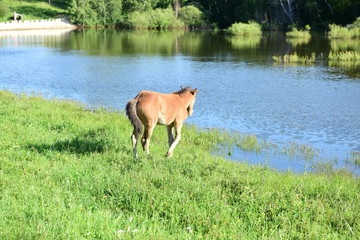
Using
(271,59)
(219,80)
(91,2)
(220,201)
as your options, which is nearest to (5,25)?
(91,2)

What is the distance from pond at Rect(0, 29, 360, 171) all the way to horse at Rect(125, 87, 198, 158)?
3.55 metres

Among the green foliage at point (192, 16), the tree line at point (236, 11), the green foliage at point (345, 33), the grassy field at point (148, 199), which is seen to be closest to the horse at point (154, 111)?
the grassy field at point (148, 199)

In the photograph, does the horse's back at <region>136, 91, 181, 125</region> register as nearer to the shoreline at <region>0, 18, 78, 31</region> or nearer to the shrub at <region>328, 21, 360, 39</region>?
the shrub at <region>328, 21, 360, 39</region>

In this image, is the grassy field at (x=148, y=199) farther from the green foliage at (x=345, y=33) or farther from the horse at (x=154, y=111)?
the green foliage at (x=345, y=33)

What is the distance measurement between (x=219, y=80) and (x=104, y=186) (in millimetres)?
22067

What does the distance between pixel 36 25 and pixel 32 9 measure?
731 inches

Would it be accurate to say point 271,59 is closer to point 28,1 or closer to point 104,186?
point 104,186

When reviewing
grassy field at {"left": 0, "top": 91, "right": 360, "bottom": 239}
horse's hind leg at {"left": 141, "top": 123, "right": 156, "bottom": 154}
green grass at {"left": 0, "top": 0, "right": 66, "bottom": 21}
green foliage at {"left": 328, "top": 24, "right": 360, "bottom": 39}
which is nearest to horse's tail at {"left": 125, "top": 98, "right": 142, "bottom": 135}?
horse's hind leg at {"left": 141, "top": 123, "right": 156, "bottom": 154}

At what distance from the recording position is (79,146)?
383 inches

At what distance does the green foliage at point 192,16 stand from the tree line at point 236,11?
21 centimetres

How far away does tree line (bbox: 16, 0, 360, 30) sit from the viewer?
241ft

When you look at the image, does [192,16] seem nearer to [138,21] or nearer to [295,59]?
[138,21]

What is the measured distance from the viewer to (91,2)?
9106 centimetres

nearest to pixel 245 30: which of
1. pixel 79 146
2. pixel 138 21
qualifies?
pixel 138 21
